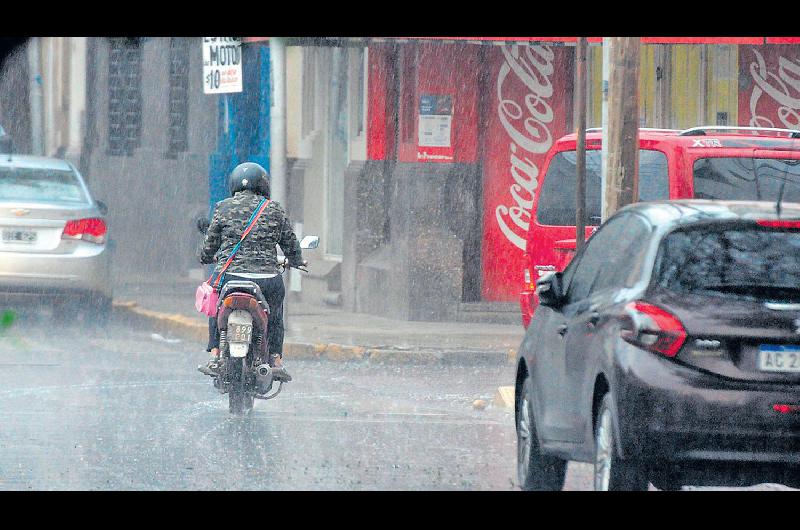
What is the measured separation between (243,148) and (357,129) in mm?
2530

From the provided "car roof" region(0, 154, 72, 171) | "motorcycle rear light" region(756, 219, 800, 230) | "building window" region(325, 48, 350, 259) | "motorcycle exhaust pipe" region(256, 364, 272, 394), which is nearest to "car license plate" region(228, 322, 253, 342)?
"motorcycle exhaust pipe" region(256, 364, 272, 394)

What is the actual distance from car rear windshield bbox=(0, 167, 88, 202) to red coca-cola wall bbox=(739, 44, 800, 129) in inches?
276

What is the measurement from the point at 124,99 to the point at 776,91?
36.6ft

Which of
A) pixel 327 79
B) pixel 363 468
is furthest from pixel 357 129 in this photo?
pixel 363 468

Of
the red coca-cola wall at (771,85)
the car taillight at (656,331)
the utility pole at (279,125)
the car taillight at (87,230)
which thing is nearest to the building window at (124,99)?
the car taillight at (87,230)

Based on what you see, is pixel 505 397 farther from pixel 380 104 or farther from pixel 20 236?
pixel 380 104

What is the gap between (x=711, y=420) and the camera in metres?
6.90

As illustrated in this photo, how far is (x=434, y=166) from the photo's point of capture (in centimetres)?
1812

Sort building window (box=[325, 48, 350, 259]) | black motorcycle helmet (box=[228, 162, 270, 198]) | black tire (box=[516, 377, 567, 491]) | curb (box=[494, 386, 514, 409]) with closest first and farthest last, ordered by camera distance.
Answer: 1. black tire (box=[516, 377, 567, 491])
2. black motorcycle helmet (box=[228, 162, 270, 198])
3. curb (box=[494, 386, 514, 409])
4. building window (box=[325, 48, 350, 259])

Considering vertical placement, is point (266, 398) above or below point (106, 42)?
below

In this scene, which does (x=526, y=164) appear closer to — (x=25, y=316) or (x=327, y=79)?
(x=327, y=79)

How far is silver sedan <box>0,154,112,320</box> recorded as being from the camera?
16.4 m

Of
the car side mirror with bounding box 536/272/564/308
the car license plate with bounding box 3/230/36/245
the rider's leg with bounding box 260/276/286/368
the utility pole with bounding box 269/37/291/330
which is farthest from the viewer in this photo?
the car license plate with bounding box 3/230/36/245

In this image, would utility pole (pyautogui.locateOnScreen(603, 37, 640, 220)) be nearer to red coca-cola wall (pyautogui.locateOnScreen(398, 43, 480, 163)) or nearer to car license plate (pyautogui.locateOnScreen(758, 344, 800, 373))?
car license plate (pyautogui.locateOnScreen(758, 344, 800, 373))
